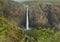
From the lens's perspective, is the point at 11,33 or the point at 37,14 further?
the point at 37,14

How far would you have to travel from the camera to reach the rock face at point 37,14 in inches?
60.6

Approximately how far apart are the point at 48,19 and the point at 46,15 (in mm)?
42

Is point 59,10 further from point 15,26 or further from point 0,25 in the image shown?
point 0,25

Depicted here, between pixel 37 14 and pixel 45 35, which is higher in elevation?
pixel 37 14

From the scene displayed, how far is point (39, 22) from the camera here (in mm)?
1539

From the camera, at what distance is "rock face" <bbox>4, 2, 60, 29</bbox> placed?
1.54 metres

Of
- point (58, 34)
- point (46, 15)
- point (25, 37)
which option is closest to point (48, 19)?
point (46, 15)

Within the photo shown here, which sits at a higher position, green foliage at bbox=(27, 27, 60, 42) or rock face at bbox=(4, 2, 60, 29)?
rock face at bbox=(4, 2, 60, 29)

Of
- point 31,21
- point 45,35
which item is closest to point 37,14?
point 31,21

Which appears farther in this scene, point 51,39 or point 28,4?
point 28,4

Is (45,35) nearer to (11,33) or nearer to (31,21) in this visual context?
(31,21)

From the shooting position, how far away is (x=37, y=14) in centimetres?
158

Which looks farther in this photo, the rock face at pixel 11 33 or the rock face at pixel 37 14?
the rock face at pixel 37 14

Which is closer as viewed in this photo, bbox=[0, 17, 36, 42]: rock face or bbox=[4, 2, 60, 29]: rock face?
bbox=[0, 17, 36, 42]: rock face
